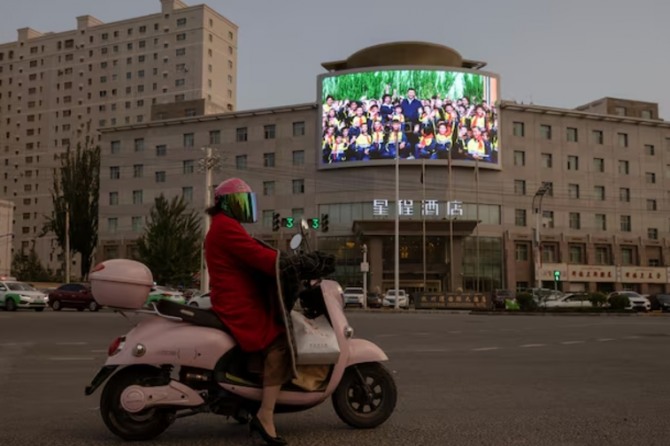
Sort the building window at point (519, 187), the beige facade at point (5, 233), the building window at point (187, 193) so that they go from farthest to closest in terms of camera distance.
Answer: the beige facade at point (5, 233)
the building window at point (187, 193)
the building window at point (519, 187)

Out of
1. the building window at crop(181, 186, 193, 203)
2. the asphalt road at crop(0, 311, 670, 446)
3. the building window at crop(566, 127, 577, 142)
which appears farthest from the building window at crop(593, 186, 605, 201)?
the asphalt road at crop(0, 311, 670, 446)

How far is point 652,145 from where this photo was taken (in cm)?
7081

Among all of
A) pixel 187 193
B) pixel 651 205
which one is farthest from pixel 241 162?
pixel 651 205

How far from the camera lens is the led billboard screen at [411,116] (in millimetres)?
61344

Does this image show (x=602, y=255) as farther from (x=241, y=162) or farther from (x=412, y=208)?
(x=241, y=162)

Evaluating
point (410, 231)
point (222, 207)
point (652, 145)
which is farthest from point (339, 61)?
point (222, 207)

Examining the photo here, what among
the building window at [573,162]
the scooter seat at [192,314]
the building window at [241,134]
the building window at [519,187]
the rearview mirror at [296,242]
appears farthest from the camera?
the building window at [241,134]

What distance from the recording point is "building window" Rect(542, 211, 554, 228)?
213ft

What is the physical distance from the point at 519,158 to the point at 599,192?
9.52m

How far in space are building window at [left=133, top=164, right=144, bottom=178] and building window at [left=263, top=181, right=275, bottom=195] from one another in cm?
1482

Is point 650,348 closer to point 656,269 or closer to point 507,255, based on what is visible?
point 507,255

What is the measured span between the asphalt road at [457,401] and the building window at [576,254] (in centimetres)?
5446

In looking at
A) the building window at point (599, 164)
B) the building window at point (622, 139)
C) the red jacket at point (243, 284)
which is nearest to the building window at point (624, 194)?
the building window at point (599, 164)

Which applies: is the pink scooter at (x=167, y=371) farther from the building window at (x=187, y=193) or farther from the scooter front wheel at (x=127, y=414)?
the building window at (x=187, y=193)
